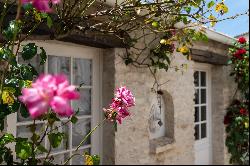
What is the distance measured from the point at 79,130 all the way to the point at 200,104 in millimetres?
3500

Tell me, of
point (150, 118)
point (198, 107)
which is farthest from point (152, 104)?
point (198, 107)

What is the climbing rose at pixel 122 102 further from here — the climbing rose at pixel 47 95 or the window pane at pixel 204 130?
the window pane at pixel 204 130

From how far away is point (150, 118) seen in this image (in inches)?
209

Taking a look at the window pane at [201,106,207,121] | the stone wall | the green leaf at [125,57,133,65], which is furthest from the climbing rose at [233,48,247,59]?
the green leaf at [125,57,133,65]

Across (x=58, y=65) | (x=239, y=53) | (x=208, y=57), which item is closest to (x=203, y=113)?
(x=208, y=57)

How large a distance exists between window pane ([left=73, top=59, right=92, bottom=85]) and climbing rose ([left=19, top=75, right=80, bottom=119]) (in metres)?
3.50

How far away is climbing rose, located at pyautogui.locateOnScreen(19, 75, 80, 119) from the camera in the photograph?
1.04 metres

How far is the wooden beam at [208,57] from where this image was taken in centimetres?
674

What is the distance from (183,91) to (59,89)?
17.8 ft

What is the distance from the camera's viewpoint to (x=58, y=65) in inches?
171

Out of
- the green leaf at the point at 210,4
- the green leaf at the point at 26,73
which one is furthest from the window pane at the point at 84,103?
the green leaf at the point at 26,73

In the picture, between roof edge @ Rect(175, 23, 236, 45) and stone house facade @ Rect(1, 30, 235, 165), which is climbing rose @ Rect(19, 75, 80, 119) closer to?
stone house facade @ Rect(1, 30, 235, 165)

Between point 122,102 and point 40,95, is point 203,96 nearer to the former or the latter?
point 122,102

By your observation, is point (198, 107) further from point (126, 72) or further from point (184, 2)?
point (184, 2)
